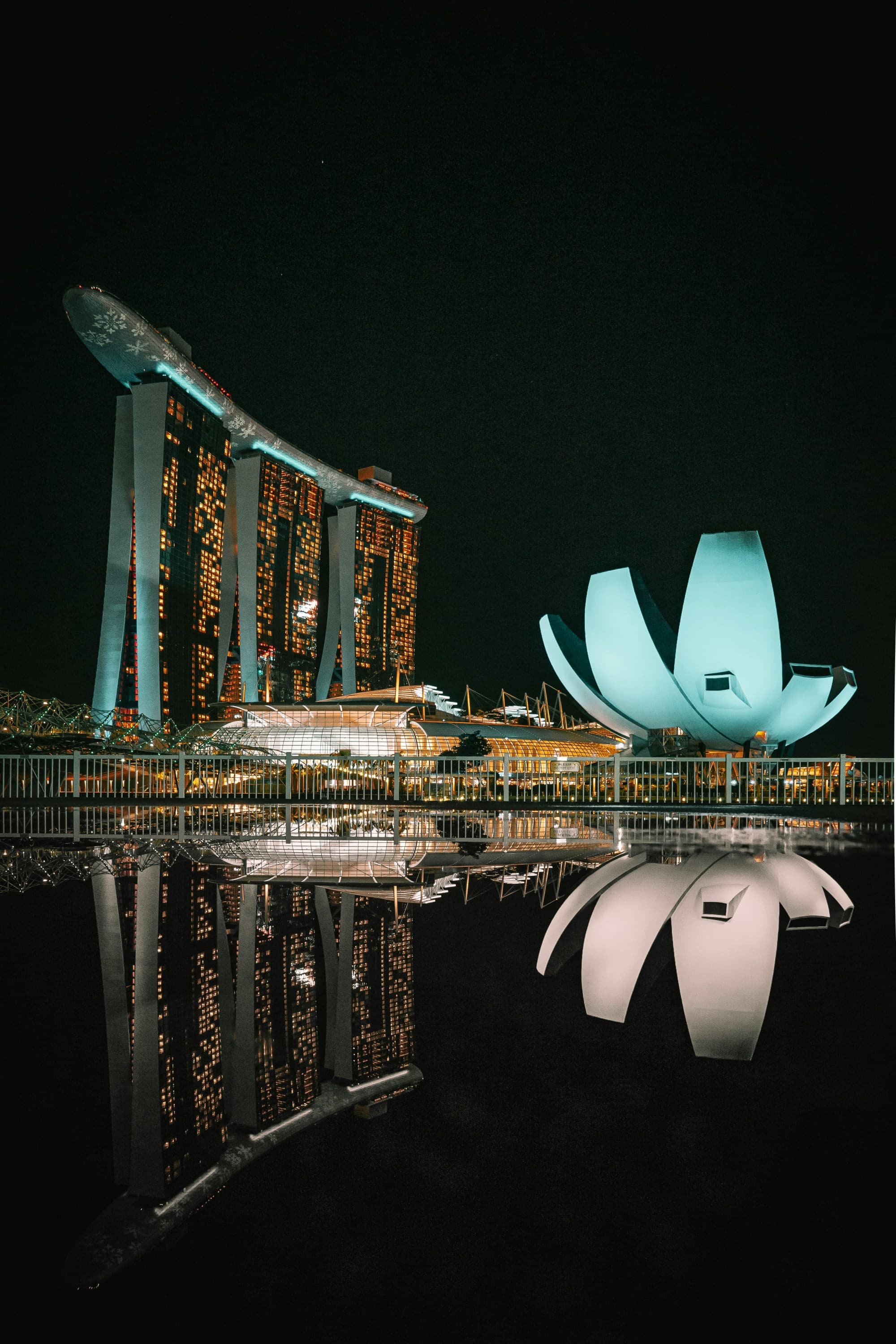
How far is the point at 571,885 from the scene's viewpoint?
6.16 m

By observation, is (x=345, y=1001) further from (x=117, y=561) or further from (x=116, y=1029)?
(x=117, y=561)

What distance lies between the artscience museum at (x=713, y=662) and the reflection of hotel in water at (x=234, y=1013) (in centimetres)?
1274

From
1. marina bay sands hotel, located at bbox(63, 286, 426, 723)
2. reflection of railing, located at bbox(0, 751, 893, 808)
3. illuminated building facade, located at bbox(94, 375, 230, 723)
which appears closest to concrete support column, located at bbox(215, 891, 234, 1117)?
reflection of railing, located at bbox(0, 751, 893, 808)

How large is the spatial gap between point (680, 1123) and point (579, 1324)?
95 cm

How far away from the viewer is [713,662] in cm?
1675

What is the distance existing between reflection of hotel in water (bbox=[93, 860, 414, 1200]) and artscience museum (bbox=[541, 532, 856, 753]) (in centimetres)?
1274

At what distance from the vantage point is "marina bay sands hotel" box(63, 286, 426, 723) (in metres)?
47.3

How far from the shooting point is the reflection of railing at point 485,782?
1134 centimetres

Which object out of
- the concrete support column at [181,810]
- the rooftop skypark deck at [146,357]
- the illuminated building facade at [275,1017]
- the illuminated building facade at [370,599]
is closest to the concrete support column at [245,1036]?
the illuminated building facade at [275,1017]

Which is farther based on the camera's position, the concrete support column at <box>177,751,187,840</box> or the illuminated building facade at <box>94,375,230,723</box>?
the illuminated building facade at <box>94,375,230,723</box>

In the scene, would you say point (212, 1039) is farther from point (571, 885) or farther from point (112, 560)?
point (112, 560)

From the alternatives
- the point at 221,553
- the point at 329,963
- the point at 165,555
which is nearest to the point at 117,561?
the point at 165,555

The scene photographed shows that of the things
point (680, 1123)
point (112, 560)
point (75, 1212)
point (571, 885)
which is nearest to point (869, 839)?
point (571, 885)

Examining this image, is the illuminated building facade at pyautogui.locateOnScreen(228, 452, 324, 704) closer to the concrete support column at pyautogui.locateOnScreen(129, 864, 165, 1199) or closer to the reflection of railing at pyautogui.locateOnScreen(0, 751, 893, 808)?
the reflection of railing at pyautogui.locateOnScreen(0, 751, 893, 808)
